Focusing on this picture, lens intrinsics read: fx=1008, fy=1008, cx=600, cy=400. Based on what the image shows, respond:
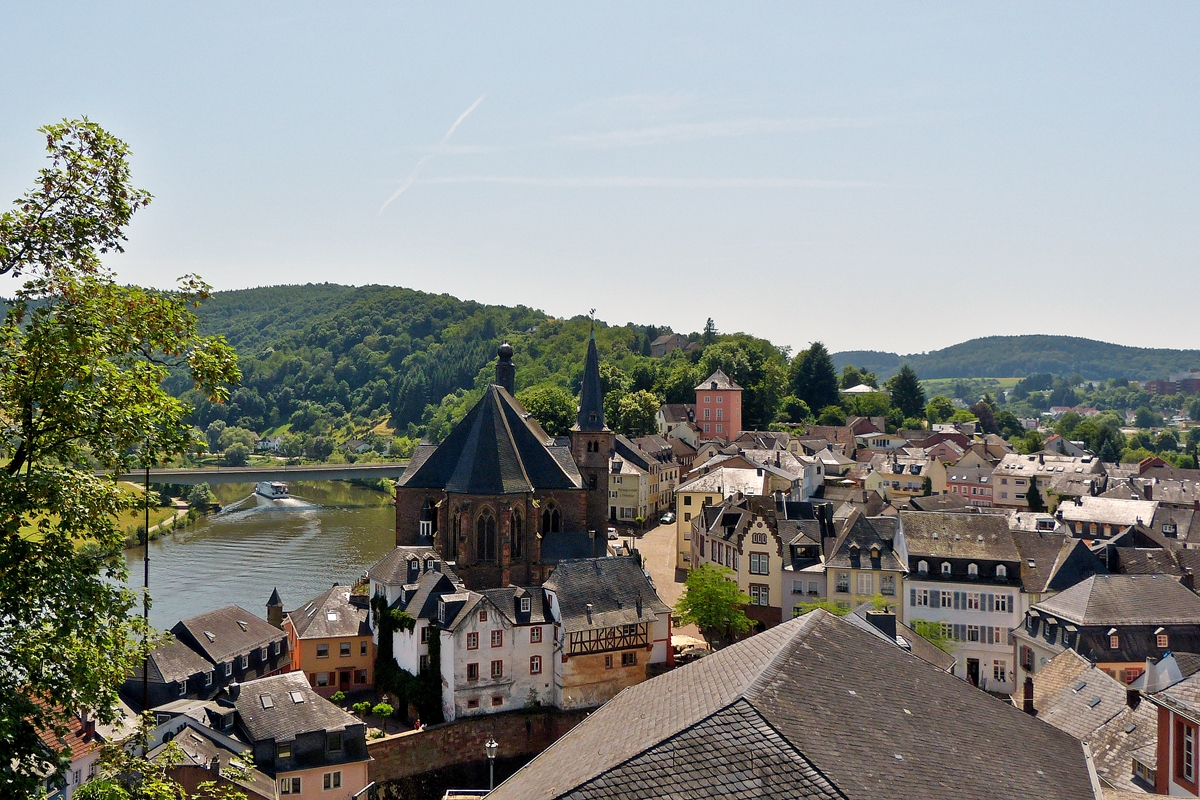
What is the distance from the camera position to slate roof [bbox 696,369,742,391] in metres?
111

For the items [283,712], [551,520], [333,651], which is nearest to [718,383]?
[551,520]

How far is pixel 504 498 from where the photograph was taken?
48.1m

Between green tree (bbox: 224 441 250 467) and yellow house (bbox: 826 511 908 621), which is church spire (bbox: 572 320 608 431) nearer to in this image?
yellow house (bbox: 826 511 908 621)

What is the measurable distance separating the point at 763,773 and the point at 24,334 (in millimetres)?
7997

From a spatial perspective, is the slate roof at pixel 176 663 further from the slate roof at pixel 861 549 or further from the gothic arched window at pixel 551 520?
the slate roof at pixel 861 549

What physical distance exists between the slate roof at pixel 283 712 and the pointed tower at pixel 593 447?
23.5m

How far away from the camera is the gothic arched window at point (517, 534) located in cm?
4911

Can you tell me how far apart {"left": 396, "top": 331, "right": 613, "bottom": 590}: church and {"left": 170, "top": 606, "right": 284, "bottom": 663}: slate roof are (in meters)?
9.87

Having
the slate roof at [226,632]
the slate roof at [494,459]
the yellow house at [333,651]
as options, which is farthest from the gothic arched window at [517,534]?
the slate roof at [226,632]

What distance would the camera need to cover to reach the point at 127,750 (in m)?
9.77

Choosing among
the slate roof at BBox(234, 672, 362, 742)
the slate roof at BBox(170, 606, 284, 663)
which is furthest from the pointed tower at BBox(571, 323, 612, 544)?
the slate roof at BBox(234, 672, 362, 742)

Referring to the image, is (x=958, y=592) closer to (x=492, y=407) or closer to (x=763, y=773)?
(x=492, y=407)

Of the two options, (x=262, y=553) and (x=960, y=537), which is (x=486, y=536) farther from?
(x=262, y=553)

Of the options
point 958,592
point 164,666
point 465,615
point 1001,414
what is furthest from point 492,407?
point 1001,414
